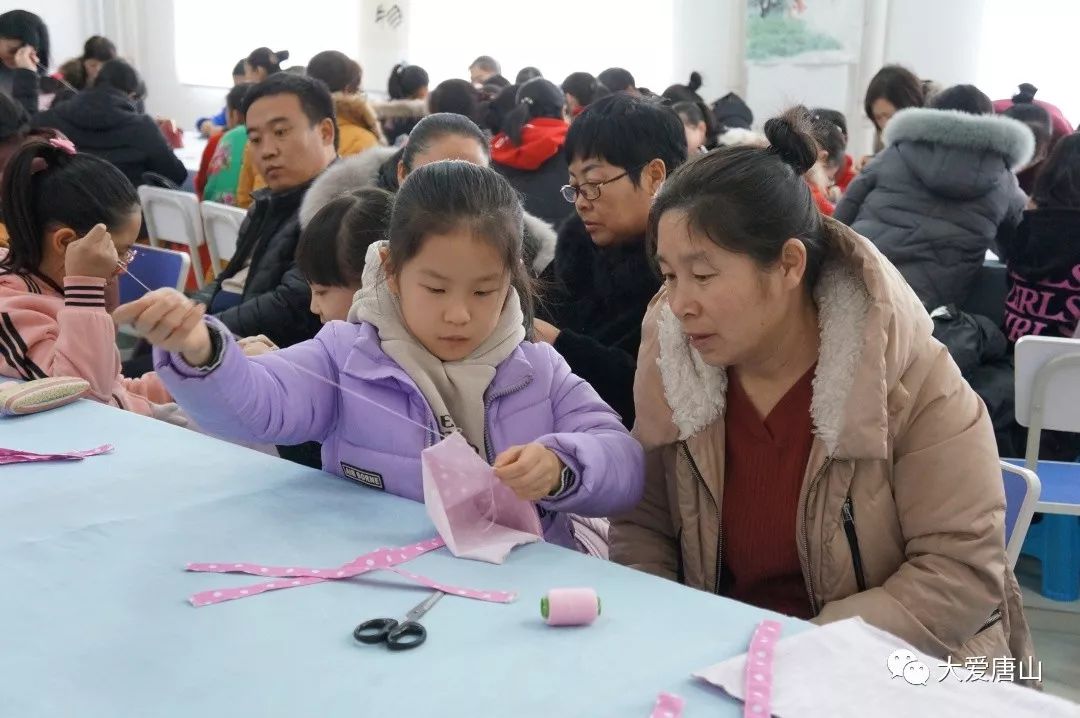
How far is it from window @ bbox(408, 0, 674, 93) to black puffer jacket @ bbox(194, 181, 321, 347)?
593 centimetres

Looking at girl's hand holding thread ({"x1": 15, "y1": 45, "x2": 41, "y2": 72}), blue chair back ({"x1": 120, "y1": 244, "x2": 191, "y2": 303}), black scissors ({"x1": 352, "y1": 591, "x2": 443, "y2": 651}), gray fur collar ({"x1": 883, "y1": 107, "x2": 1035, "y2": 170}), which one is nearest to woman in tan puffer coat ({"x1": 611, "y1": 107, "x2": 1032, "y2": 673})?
black scissors ({"x1": 352, "y1": 591, "x2": 443, "y2": 651})

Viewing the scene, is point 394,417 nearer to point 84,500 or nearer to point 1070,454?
point 84,500

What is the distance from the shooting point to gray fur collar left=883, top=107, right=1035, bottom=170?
11.2 feet

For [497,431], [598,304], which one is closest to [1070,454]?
[598,304]

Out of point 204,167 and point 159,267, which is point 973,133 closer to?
point 159,267

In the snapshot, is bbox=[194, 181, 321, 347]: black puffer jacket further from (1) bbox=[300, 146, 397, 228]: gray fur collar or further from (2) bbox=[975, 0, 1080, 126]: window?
(2) bbox=[975, 0, 1080, 126]: window

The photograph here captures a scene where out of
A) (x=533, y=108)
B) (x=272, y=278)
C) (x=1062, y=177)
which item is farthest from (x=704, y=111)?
(x=272, y=278)

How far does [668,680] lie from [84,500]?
2.83ft

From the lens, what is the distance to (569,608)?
108 cm

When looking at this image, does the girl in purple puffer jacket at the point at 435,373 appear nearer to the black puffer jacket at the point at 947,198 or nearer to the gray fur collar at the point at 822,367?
the gray fur collar at the point at 822,367

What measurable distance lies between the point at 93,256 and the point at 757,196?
4.19 ft

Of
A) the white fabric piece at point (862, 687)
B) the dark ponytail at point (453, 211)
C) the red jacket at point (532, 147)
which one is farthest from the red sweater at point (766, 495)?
the red jacket at point (532, 147)

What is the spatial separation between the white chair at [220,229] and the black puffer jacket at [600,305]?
1.63 meters

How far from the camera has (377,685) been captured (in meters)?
0.97
